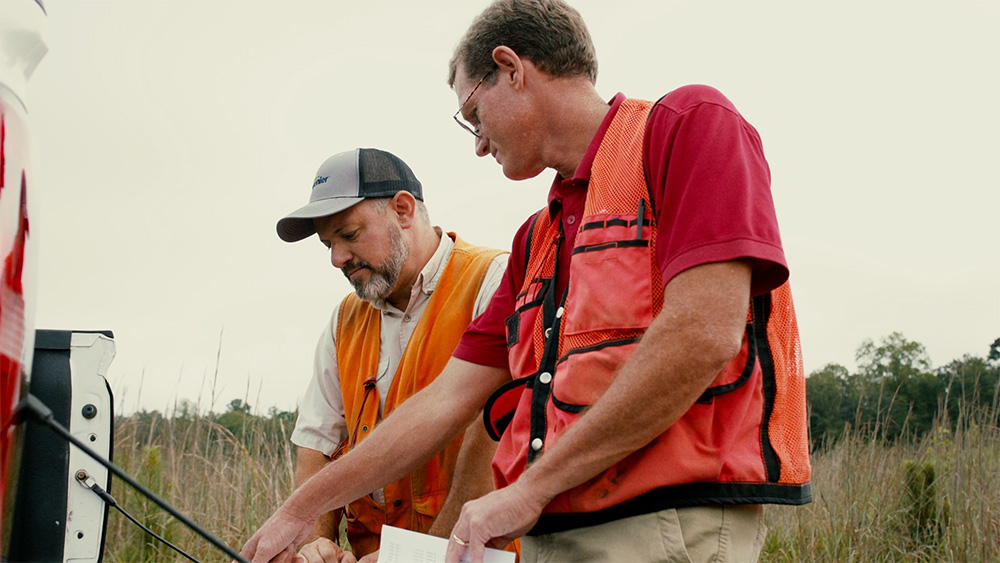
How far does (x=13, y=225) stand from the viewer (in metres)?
1.36

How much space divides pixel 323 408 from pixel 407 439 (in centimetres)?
114

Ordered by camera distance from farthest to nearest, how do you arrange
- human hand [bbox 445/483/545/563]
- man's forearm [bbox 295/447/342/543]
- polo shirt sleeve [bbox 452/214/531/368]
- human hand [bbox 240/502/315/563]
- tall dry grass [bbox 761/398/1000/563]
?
tall dry grass [bbox 761/398/1000/563]
man's forearm [bbox 295/447/342/543]
human hand [bbox 240/502/315/563]
polo shirt sleeve [bbox 452/214/531/368]
human hand [bbox 445/483/545/563]

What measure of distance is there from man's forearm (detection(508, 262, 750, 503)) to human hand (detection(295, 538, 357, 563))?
1762 mm

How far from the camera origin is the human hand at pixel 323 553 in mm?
3461

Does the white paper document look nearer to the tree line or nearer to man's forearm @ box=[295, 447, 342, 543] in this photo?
man's forearm @ box=[295, 447, 342, 543]

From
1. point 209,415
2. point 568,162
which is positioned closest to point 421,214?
point 568,162

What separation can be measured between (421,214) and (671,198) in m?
2.22

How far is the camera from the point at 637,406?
78.8 inches

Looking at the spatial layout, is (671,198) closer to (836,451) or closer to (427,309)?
(427,309)

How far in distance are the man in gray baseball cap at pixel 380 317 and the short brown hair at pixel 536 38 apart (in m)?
1.25

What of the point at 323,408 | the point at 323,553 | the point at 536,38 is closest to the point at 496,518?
the point at 536,38

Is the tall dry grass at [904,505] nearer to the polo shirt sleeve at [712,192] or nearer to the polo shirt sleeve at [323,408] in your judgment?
the polo shirt sleeve at [323,408]

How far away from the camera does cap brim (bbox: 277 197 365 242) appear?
389 centimetres

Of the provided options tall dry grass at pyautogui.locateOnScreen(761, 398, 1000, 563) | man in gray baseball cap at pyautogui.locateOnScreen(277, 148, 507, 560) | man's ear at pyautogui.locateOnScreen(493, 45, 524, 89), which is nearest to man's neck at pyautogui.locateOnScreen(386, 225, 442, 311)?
man in gray baseball cap at pyautogui.locateOnScreen(277, 148, 507, 560)
